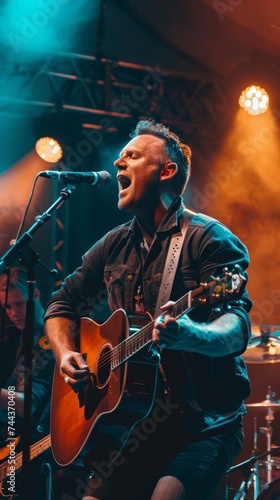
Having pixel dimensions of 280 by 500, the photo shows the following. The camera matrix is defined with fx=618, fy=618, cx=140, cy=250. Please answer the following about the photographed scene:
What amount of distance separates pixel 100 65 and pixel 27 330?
18.3ft

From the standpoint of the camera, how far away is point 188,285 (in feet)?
10.5

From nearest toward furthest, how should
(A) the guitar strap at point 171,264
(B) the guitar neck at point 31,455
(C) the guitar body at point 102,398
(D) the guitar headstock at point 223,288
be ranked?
(D) the guitar headstock at point 223,288
(C) the guitar body at point 102,398
(A) the guitar strap at point 171,264
(B) the guitar neck at point 31,455

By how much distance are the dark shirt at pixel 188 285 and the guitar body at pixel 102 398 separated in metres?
0.16

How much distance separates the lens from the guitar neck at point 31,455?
4.49 metres

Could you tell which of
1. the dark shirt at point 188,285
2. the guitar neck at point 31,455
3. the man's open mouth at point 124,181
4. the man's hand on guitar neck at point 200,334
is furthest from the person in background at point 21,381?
the man's hand on guitar neck at point 200,334

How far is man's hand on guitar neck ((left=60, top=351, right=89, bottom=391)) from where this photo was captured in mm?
Answer: 3512

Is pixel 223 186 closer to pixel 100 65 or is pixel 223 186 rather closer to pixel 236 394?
pixel 100 65

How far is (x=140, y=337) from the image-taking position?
120 inches

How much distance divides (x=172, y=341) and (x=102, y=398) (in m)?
0.92

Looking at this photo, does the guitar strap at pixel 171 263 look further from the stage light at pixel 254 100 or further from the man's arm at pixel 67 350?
the stage light at pixel 254 100

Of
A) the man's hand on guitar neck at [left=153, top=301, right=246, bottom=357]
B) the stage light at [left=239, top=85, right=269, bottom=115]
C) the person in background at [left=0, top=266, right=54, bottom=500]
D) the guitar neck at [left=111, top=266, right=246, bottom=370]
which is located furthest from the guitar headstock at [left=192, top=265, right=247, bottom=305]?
the stage light at [left=239, top=85, right=269, bottom=115]

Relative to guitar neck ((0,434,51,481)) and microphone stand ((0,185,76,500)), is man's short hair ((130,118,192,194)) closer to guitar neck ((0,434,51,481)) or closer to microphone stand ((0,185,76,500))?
microphone stand ((0,185,76,500))

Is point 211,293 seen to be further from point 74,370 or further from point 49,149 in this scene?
point 49,149

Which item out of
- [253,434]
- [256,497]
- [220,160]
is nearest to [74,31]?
[220,160]
